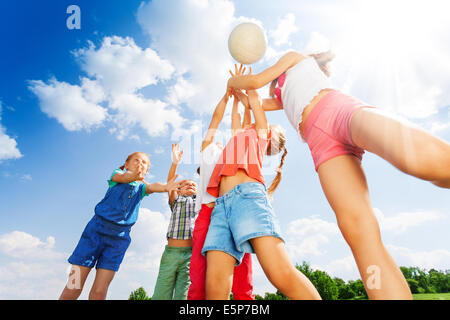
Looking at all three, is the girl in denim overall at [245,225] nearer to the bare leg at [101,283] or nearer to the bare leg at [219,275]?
the bare leg at [219,275]

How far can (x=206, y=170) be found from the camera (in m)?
3.93

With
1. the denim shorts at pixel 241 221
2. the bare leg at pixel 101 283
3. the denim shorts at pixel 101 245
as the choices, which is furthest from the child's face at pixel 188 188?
the denim shorts at pixel 241 221

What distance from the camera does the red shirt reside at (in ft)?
10.2

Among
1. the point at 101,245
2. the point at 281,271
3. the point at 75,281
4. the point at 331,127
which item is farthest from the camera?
the point at 101,245

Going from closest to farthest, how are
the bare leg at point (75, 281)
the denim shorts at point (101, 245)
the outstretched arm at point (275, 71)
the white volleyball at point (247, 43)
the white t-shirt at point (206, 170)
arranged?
the outstretched arm at point (275, 71), the white t-shirt at point (206, 170), the white volleyball at point (247, 43), the bare leg at point (75, 281), the denim shorts at point (101, 245)

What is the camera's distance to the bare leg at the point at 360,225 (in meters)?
1.76

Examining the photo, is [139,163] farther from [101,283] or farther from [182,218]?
[101,283]

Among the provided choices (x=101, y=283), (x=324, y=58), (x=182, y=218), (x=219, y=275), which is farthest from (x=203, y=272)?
(x=324, y=58)

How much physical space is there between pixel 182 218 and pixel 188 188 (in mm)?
508

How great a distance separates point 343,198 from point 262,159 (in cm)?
139

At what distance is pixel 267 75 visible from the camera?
292 cm

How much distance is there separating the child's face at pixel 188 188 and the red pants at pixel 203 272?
139cm
